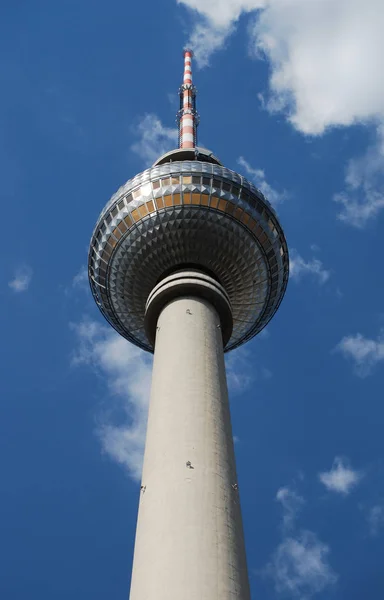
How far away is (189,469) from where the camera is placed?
24719 millimetres

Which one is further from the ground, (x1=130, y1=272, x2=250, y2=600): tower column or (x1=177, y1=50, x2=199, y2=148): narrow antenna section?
(x1=177, y1=50, x2=199, y2=148): narrow antenna section

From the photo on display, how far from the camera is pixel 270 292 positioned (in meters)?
40.4

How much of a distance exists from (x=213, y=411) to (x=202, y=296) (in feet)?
25.1

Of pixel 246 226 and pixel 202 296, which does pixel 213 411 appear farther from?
pixel 246 226

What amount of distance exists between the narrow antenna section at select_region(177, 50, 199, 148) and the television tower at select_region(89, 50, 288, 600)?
74cm

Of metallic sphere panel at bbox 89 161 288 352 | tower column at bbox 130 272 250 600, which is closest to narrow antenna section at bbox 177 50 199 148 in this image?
metallic sphere panel at bbox 89 161 288 352

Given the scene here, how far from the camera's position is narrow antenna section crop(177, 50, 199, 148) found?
164 feet

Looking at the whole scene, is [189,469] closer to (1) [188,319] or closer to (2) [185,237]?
(1) [188,319]

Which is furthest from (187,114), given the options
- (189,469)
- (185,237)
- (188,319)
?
(189,469)

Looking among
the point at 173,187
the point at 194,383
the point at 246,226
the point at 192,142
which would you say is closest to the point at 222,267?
the point at 246,226

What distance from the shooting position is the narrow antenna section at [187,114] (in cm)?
5012

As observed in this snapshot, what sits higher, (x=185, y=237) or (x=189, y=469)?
(x=185, y=237)

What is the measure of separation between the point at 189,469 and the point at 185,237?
15.0 meters

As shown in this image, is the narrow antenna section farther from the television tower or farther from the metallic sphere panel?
the metallic sphere panel
